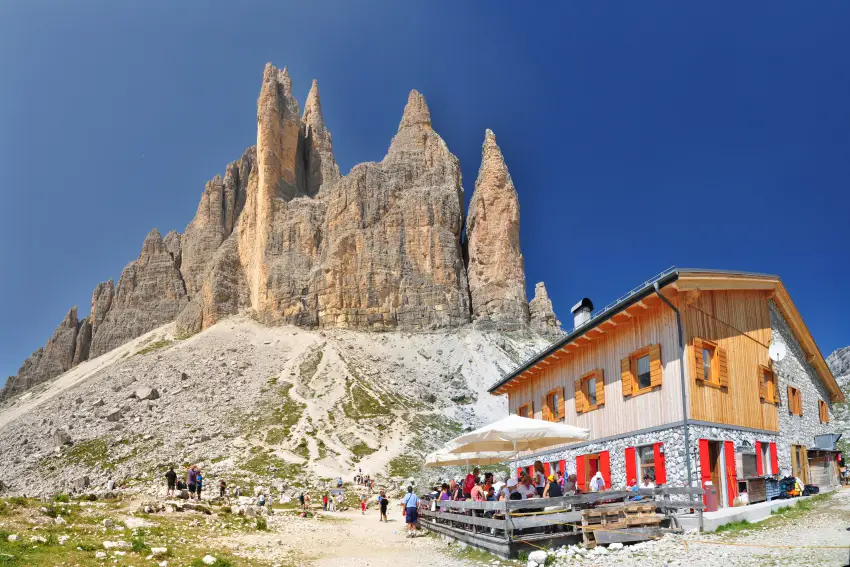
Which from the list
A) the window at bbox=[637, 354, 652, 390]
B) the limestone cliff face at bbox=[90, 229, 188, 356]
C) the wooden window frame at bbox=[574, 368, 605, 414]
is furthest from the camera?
the limestone cliff face at bbox=[90, 229, 188, 356]

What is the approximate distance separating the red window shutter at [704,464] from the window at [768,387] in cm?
536

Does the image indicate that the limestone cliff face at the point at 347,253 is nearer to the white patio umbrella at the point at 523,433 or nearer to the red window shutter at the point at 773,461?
the red window shutter at the point at 773,461

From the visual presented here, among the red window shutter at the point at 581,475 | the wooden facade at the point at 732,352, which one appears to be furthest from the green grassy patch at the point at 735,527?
the red window shutter at the point at 581,475

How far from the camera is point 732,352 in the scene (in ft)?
74.0

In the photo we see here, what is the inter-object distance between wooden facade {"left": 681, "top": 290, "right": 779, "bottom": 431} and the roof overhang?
1.48 ft

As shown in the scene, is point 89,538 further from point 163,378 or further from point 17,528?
point 163,378

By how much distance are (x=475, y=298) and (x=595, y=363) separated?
3058 inches

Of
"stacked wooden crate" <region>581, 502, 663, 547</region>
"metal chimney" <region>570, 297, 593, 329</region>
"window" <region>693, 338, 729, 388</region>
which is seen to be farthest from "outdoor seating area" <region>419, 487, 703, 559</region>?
"metal chimney" <region>570, 297, 593, 329</region>

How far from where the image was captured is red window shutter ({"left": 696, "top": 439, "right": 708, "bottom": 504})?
1934 cm

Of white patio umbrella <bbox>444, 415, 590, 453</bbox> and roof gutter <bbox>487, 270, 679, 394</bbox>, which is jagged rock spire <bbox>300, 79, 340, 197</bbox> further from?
white patio umbrella <bbox>444, 415, 590, 453</bbox>

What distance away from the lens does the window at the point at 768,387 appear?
23.9m

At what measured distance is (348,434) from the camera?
61719mm

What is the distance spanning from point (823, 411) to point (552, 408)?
12752 mm

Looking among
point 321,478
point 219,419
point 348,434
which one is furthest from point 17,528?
point 219,419
